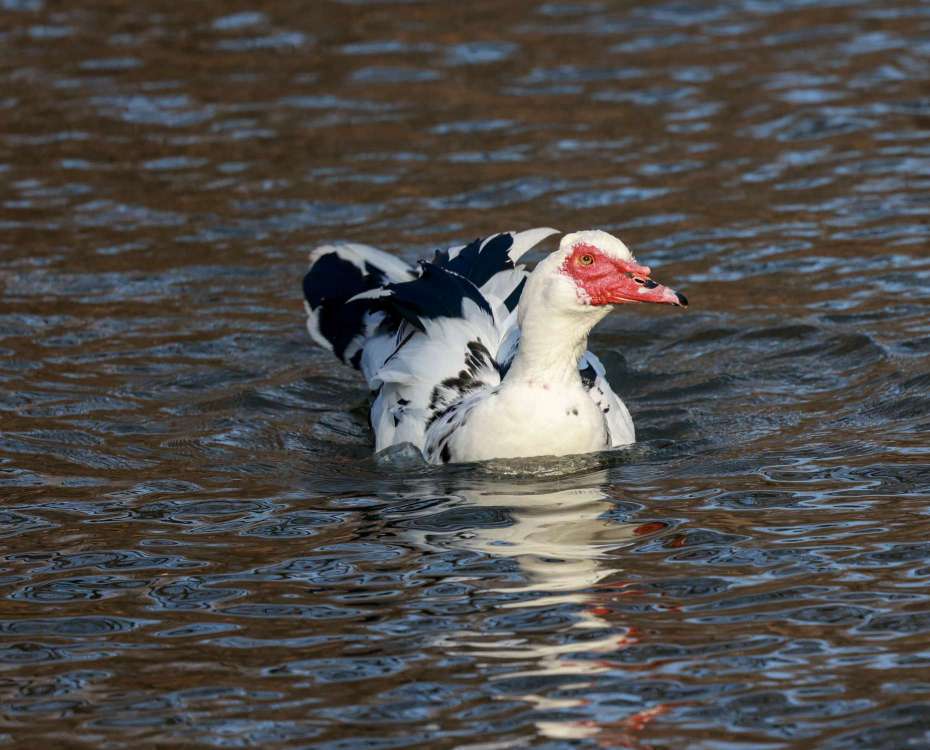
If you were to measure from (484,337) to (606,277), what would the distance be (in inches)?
60.3

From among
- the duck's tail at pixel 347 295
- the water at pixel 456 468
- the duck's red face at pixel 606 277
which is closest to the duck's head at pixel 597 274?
the duck's red face at pixel 606 277

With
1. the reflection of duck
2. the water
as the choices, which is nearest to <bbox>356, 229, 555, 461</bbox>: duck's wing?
the water

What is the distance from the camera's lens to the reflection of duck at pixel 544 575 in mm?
6398

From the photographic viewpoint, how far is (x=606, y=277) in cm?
842

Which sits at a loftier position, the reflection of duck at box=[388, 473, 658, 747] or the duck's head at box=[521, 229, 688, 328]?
the duck's head at box=[521, 229, 688, 328]

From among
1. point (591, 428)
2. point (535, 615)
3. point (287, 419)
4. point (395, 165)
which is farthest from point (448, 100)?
point (535, 615)

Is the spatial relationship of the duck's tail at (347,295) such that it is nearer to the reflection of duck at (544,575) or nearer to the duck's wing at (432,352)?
the duck's wing at (432,352)

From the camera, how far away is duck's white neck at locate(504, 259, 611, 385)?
27.9 ft

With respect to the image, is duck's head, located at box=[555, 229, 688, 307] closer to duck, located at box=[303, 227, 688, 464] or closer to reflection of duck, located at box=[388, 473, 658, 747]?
duck, located at box=[303, 227, 688, 464]

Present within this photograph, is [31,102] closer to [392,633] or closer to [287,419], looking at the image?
[287,419]

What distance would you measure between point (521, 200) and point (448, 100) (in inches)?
104

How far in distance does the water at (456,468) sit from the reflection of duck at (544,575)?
2cm

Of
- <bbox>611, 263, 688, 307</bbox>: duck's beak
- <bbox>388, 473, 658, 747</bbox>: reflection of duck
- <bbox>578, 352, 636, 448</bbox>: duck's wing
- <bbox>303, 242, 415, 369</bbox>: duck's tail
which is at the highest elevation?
<bbox>611, 263, 688, 307</bbox>: duck's beak

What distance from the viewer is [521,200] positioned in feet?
44.9
